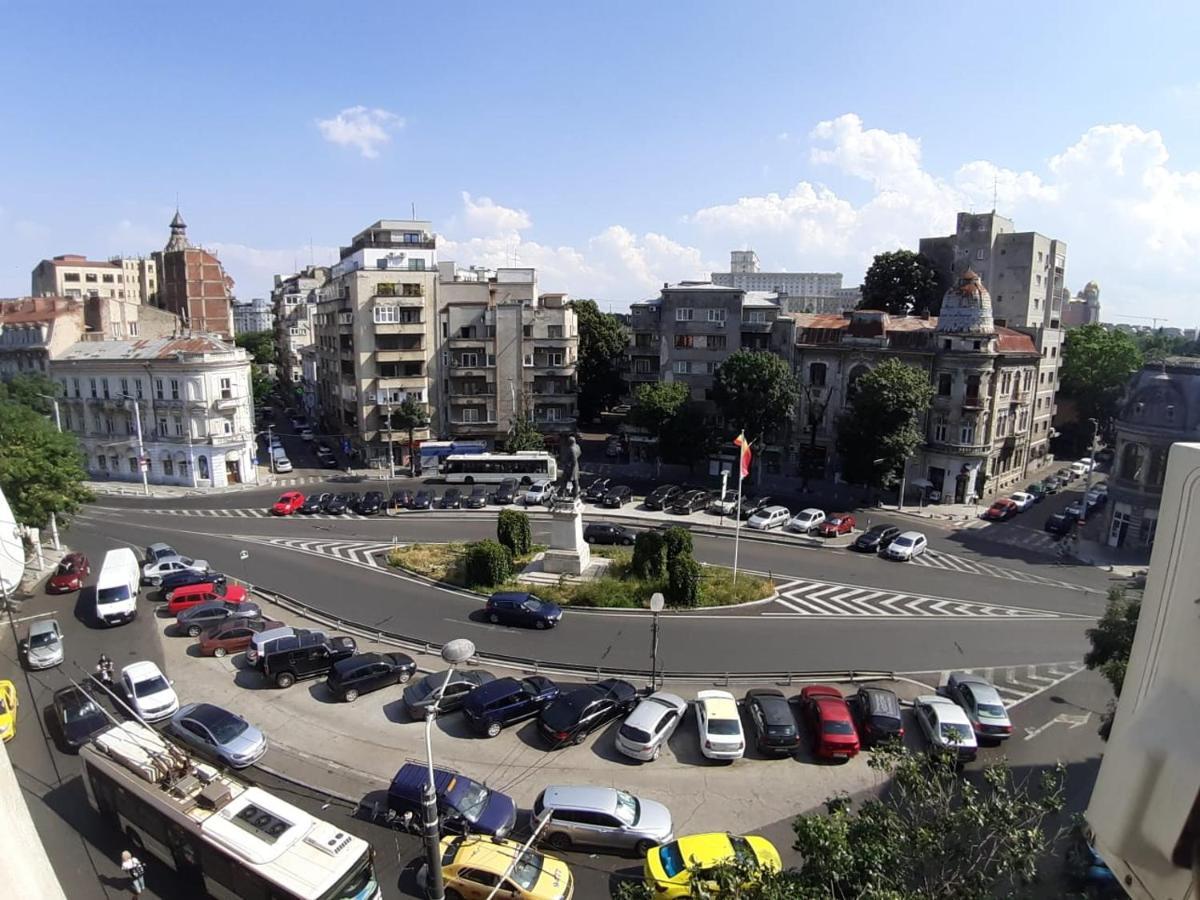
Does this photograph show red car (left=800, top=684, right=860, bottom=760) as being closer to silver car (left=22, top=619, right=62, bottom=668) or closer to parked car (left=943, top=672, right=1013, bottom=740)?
parked car (left=943, top=672, right=1013, bottom=740)

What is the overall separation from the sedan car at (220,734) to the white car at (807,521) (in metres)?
31.6

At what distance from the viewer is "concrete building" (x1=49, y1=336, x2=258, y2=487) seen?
2104 inches

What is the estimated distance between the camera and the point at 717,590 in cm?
3127

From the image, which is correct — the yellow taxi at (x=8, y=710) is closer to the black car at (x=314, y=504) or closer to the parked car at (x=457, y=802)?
the parked car at (x=457, y=802)

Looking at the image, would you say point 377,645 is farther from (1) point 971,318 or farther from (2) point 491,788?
(1) point 971,318

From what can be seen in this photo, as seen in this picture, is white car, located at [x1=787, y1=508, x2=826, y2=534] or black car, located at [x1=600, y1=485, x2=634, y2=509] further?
black car, located at [x1=600, y1=485, x2=634, y2=509]

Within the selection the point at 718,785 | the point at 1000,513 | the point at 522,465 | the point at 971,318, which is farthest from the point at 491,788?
the point at 971,318

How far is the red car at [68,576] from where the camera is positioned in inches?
1251

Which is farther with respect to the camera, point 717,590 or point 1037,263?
point 1037,263

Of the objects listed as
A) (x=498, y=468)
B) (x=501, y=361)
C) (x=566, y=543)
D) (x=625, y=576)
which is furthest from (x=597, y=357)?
(x=625, y=576)

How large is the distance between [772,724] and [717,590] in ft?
37.2

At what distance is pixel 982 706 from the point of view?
69.9 feet

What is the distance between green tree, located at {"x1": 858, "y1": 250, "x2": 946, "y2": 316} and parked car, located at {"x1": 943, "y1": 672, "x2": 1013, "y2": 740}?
182ft

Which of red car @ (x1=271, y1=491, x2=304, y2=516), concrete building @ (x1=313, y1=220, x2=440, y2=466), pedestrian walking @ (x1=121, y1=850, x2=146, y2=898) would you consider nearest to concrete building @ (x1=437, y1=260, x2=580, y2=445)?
concrete building @ (x1=313, y1=220, x2=440, y2=466)
